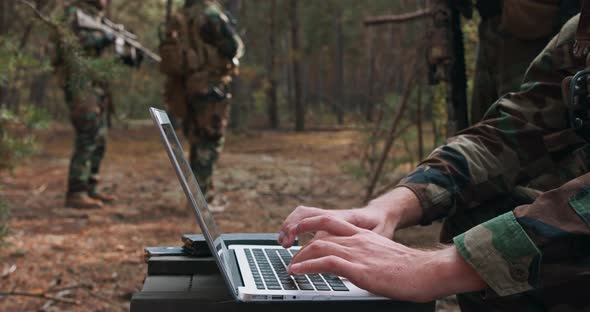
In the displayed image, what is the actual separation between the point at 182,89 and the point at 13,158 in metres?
3.01

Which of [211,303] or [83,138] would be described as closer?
[211,303]

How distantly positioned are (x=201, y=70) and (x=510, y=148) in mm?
4575

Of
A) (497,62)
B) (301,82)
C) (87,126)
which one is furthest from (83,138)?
(301,82)

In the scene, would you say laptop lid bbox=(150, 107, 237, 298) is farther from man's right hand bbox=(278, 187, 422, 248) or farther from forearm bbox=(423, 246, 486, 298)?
forearm bbox=(423, 246, 486, 298)

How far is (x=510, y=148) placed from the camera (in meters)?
1.76

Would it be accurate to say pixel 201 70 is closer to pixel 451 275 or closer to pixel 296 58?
pixel 451 275

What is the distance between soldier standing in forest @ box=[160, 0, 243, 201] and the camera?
5988mm

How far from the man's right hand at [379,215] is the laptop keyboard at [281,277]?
6 cm

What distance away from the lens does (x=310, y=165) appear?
9656mm

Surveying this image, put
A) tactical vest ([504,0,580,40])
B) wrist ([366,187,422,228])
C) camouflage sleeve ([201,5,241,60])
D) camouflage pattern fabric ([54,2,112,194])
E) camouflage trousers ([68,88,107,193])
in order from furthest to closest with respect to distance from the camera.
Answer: camouflage trousers ([68,88,107,193]), camouflage pattern fabric ([54,2,112,194]), camouflage sleeve ([201,5,241,60]), tactical vest ([504,0,580,40]), wrist ([366,187,422,228])

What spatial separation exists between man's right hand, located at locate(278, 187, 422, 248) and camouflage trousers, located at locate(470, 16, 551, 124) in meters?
1.12

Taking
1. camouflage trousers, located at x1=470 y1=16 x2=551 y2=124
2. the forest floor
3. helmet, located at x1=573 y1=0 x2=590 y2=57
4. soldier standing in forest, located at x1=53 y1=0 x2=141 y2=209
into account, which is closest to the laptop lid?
the forest floor

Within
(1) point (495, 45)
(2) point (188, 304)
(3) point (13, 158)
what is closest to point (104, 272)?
(3) point (13, 158)

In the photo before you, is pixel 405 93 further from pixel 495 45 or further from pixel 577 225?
pixel 577 225
